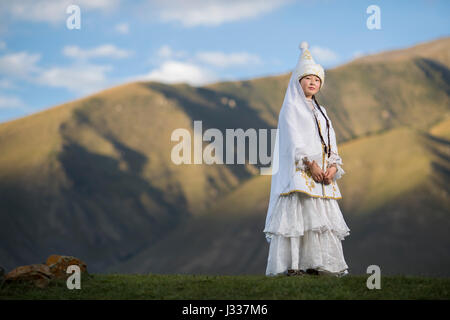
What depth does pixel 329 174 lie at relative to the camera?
9828 mm

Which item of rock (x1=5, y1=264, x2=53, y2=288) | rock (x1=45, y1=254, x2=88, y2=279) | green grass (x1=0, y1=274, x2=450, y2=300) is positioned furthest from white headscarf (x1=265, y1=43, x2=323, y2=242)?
rock (x1=5, y1=264, x2=53, y2=288)

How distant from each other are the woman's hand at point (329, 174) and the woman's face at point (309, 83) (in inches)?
47.6

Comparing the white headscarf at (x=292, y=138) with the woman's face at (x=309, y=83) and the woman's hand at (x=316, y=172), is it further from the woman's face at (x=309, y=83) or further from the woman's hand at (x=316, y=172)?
the woman's hand at (x=316, y=172)

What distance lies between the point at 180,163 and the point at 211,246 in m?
29.6

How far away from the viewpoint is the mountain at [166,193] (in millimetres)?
92062

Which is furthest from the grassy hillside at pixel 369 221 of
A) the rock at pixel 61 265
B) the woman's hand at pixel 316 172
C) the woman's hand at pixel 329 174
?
the rock at pixel 61 265

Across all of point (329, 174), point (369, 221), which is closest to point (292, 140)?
point (329, 174)

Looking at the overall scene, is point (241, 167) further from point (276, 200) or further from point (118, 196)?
point (276, 200)

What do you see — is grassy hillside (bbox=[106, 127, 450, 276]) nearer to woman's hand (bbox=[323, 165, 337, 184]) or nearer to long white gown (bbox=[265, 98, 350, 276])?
woman's hand (bbox=[323, 165, 337, 184])

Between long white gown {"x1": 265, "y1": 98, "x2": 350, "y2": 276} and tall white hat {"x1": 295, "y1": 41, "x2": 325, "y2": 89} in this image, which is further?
tall white hat {"x1": 295, "y1": 41, "x2": 325, "y2": 89}

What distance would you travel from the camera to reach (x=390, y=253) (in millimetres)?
88000

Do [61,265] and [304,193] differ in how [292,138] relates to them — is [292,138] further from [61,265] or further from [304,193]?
[61,265]

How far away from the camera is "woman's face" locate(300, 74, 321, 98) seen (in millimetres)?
10172

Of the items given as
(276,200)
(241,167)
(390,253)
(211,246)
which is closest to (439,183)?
(390,253)
